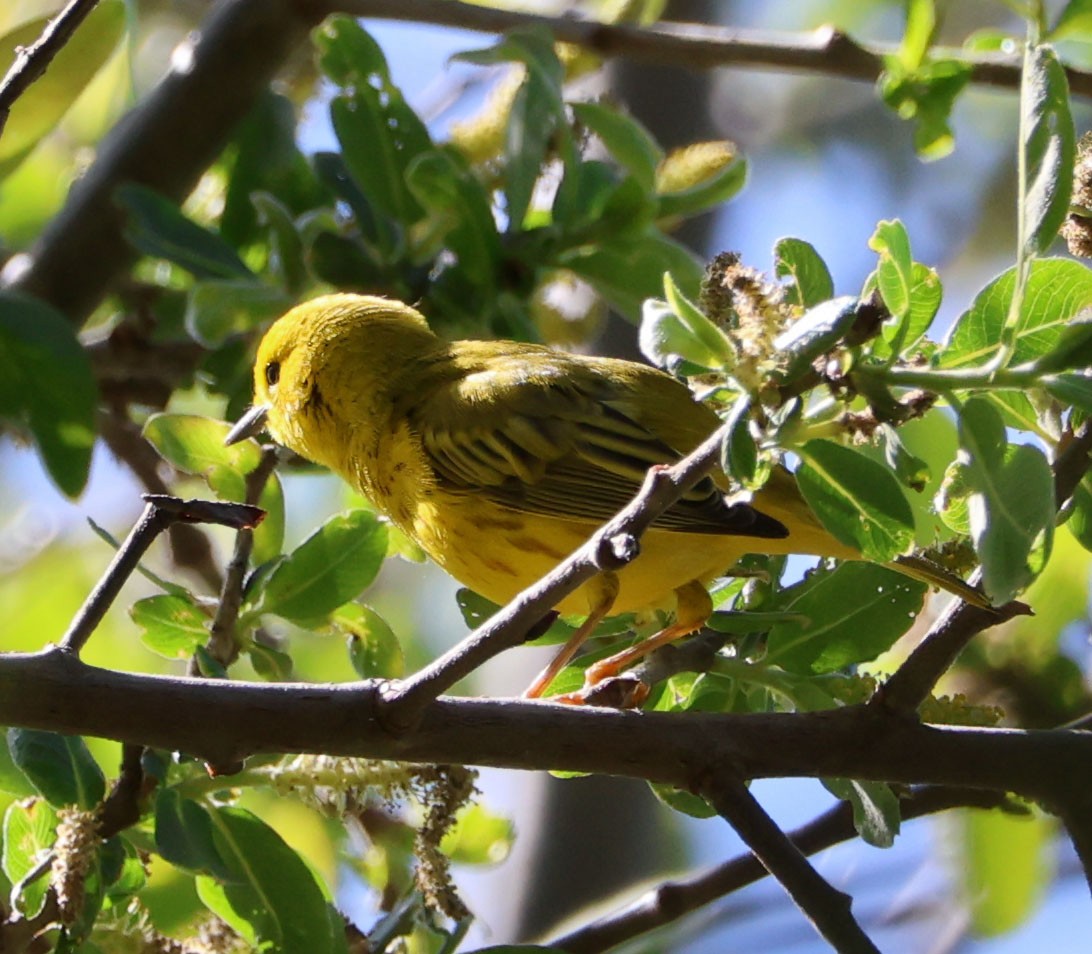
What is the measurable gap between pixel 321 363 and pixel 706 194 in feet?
2.92

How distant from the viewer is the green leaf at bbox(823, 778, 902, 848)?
1.84 m

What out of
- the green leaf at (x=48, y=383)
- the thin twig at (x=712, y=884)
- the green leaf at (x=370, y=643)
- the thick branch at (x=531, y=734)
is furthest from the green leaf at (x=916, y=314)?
the green leaf at (x=48, y=383)

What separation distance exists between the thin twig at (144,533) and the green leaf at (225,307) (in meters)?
1.23

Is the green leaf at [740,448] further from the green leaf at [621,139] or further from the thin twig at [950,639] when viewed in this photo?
the green leaf at [621,139]

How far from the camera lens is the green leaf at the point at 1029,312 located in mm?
1571

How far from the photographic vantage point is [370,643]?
7.75 feet

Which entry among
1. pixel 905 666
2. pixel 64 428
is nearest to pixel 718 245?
pixel 64 428

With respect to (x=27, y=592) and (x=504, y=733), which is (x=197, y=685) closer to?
(x=504, y=733)

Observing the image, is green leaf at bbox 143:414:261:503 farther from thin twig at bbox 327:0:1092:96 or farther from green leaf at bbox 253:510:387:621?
thin twig at bbox 327:0:1092:96

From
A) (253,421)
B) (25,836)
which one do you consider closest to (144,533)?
(25,836)

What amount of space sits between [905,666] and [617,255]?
4.74ft

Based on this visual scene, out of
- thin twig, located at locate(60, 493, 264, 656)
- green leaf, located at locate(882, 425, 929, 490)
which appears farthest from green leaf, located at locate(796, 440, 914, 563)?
thin twig, located at locate(60, 493, 264, 656)

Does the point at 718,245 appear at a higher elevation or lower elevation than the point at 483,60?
higher

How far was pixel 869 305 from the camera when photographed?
4.55 feet
